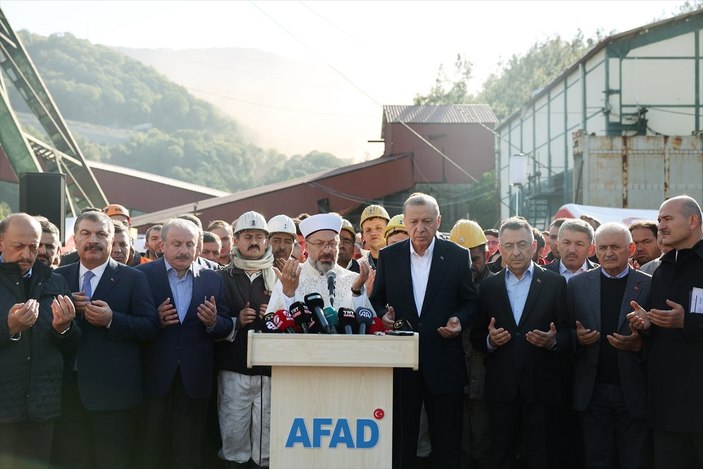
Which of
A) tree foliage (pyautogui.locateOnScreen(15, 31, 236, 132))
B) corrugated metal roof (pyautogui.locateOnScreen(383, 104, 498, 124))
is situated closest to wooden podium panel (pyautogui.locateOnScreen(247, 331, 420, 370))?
corrugated metal roof (pyautogui.locateOnScreen(383, 104, 498, 124))

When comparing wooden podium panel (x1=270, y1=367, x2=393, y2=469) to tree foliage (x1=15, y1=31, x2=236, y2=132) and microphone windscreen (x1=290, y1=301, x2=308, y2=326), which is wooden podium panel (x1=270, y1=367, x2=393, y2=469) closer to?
microphone windscreen (x1=290, y1=301, x2=308, y2=326)

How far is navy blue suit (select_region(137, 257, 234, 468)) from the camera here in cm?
599

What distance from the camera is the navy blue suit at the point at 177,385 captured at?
5992mm

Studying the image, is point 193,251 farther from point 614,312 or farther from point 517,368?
point 614,312

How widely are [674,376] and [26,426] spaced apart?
4128 millimetres

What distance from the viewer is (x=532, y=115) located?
38.2m

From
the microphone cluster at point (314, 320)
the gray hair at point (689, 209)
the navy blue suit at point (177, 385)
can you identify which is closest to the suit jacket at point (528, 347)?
the gray hair at point (689, 209)

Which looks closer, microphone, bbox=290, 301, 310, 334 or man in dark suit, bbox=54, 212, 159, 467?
microphone, bbox=290, 301, 310, 334

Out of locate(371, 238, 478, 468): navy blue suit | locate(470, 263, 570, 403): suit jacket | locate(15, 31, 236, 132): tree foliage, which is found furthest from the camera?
locate(15, 31, 236, 132): tree foliage

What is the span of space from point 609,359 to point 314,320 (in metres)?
2.37

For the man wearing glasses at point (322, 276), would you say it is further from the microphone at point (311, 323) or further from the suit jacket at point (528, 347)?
the suit jacket at point (528, 347)

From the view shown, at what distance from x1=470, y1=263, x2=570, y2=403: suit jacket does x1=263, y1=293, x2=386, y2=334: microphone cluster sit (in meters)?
1.39

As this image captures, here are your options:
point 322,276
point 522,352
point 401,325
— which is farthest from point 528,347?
point 322,276

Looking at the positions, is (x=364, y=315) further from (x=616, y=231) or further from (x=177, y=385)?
(x=616, y=231)
